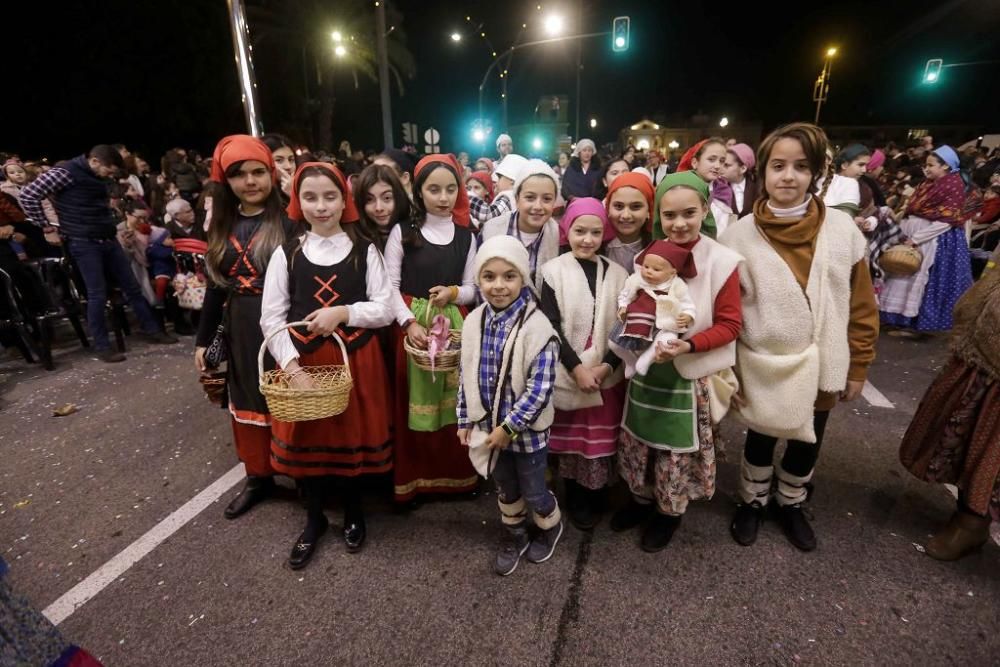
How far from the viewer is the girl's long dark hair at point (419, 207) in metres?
3.02

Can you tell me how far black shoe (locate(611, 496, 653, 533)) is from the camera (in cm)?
312

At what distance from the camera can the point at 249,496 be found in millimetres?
3461

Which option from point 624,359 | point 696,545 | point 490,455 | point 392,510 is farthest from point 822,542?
point 392,510

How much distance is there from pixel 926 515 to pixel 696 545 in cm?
152

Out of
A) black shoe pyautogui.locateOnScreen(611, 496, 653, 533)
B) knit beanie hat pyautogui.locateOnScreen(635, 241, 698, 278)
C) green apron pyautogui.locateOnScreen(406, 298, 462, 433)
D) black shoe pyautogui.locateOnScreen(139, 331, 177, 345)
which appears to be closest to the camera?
knit beanie hat pyautogui.locateOnScreen(635, 241, 698, 278)

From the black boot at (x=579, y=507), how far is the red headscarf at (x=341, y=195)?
A: 6.94ft

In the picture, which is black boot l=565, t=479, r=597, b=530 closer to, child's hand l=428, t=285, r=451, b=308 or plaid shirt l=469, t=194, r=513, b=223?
child's hand l=428, t=285, r=451, b=308

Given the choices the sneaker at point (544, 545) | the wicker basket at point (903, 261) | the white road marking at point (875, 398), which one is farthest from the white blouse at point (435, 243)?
the wicker basket at point (903, 261)

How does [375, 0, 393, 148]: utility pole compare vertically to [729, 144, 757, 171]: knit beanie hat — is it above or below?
above

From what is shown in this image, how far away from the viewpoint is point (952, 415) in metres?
2.70

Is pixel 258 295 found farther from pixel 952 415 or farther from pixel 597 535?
pixel 952 415

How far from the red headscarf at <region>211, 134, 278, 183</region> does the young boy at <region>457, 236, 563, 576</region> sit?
146 cm

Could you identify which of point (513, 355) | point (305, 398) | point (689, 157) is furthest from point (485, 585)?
point (689, 157)

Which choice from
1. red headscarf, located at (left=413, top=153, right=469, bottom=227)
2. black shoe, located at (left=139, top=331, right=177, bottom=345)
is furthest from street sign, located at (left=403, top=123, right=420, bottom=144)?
red headscarf, located at (left=413, top=153, right=469, bottom=227)
